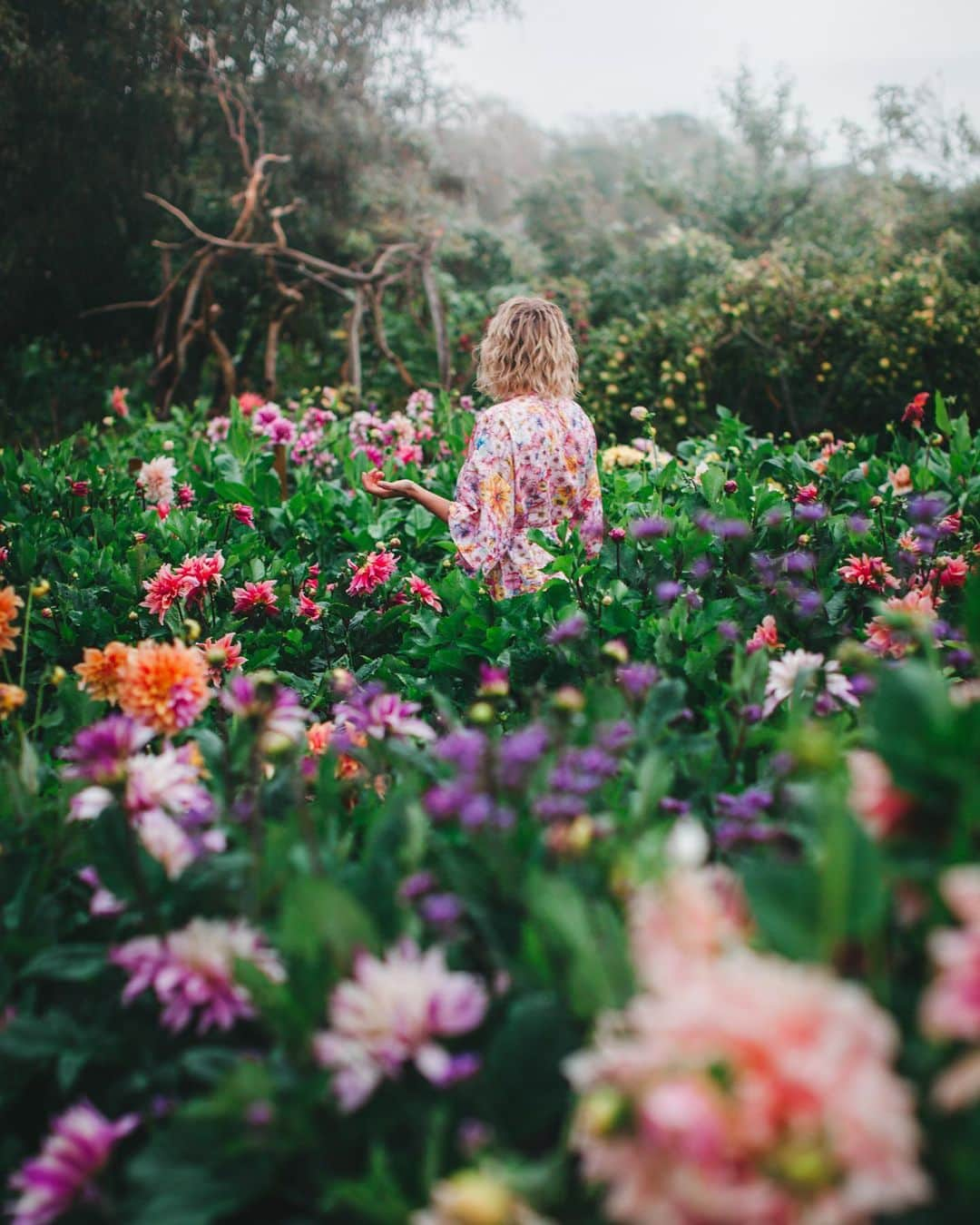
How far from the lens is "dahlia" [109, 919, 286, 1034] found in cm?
98

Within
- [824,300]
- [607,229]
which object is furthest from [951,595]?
[607,229]

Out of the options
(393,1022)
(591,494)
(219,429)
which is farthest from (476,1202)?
(219,429)

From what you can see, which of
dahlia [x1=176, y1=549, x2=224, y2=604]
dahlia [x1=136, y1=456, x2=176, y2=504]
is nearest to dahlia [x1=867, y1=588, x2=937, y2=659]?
dahlia [x1=176, y1=549, x2=224, y2=604]

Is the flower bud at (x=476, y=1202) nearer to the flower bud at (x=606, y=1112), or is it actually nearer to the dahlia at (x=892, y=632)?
the flower bud at (x=606, y=1112)

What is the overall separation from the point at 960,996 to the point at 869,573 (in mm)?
1924

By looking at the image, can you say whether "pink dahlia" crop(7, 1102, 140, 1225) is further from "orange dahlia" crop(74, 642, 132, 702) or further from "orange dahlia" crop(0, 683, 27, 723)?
"orange dahlia" crop(74, 642, 132, 702)

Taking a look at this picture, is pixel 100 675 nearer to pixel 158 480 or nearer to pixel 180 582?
pixel 180 582

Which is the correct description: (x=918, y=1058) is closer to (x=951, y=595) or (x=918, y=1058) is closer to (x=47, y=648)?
(x=951, y=595)

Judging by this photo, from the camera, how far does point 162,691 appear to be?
1.37 meters

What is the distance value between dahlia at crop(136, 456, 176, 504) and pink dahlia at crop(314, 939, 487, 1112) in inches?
128

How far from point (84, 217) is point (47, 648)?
773 cm

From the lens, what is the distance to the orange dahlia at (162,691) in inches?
53.7

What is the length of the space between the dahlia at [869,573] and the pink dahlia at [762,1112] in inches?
74.3

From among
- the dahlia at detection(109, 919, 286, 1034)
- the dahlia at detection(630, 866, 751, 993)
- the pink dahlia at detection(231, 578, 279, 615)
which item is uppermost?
the dahlia at detection(630, 866, 751, 993)
